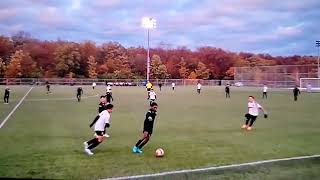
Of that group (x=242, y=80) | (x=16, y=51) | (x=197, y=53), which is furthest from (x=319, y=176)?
(x=197, y=53)

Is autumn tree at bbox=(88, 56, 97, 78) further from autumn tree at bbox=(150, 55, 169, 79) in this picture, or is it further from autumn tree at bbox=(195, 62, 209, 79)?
autumn tree at bbox=(195, 62, 209, 79)

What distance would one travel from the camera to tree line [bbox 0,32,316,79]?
110062mm

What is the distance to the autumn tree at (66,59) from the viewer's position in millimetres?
115625

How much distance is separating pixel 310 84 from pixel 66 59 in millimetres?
61803

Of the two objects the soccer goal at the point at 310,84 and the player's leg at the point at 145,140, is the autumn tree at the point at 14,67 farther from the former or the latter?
the player's leg at the point at 145,140

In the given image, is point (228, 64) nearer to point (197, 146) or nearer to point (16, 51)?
point (16, 51)

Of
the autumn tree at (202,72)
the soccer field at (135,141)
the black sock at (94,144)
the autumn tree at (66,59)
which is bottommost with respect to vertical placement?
the soccer field at (135,141)

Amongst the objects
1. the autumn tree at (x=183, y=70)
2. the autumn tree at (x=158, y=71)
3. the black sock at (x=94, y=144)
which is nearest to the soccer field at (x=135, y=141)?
the black sock at (x=94, y=144)

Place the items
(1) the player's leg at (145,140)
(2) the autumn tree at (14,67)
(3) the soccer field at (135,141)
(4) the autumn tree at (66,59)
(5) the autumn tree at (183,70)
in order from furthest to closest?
(5) the autumn tree at (183,70) → (4) the autumn tree at (66,59) → (2) the autumn tree at (14,67) → (1) the player's leg at (145,140) → (3) the soccer field at (135,141)

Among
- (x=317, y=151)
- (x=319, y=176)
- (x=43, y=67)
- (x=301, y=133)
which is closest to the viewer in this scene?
(x=319, y=176)

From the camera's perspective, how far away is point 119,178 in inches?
433

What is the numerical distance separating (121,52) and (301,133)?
119 meters

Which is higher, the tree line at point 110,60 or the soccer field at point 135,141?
the tree line at point 110,60

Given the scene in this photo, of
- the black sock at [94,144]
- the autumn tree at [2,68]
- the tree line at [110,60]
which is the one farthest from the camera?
the tree line at [110,60]
